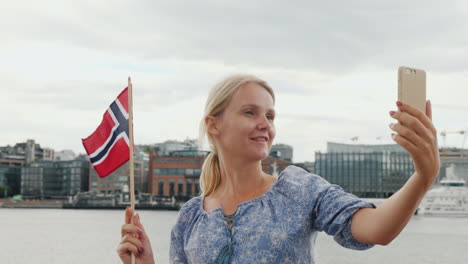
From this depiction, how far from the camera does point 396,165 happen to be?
112 m

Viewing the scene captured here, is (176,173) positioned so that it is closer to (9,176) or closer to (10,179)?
(9,176)

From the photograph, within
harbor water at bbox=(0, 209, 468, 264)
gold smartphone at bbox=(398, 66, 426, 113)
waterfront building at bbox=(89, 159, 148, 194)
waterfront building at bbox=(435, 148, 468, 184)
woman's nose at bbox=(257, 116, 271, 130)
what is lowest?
harbor water at bbox=(0, 209, 468, 264)

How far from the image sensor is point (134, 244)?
301 cm

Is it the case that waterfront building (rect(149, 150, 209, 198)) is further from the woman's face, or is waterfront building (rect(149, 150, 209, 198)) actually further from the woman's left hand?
the woman's left hand

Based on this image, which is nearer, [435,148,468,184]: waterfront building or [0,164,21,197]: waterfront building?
[0,164,21,197]: waterfront building

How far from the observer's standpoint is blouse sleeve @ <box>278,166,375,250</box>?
2.29 metres

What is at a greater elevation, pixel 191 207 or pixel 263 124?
pixel 263 124

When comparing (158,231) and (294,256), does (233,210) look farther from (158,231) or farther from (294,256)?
(158,231)

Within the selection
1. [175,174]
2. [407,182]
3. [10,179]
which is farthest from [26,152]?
[407,182]

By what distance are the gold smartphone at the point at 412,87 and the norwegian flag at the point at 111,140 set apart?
6.17 feet

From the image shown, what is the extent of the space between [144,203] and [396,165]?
39.8m

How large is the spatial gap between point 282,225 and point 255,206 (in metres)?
0.17

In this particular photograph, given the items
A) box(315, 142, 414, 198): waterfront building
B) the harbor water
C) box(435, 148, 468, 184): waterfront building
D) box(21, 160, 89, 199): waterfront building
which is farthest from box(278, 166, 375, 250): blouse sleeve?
box(435, 148, 468, 184): waterfront building

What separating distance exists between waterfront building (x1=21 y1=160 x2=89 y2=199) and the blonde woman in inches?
5078
